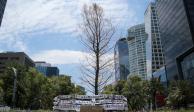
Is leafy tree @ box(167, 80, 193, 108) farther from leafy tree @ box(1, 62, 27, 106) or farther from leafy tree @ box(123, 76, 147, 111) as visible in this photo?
leafy tree @ box(1, 62, 27, 106)

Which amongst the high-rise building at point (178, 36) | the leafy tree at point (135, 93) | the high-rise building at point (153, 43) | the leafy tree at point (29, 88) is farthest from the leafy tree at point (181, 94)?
the high-rise building at point (153, 43)

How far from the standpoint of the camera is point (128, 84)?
81.9 metres

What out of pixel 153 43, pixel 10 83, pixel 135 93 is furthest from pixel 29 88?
pixel 153 43

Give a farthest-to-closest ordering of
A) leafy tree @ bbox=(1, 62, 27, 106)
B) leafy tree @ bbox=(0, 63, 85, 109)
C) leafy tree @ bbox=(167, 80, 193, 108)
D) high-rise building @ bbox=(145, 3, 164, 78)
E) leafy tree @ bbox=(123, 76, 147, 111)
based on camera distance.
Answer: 1. high-rise building @ bbox=(145, 3, 164, 78)
2. leafy tree @ bbox=(123, 76, 147, 111)
3. leafy tree @ bbox=(167, 80, 193, 108)
4. leafy tree @ bbox=(0, 63, 85, 109)
5. leafy tree @ bbox=(1, 62, 27, 106)

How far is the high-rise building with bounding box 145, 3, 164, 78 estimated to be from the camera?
167m

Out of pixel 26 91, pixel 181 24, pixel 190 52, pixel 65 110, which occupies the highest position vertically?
pixel 181 24

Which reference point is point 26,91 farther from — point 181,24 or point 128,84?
point 181,24

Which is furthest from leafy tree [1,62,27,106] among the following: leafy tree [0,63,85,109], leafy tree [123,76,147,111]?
leafy tree [123,76,147,111]

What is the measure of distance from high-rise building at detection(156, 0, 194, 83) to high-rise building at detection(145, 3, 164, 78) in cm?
4301

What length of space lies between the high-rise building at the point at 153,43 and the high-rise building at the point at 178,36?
43.0 m

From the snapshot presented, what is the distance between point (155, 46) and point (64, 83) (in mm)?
98989

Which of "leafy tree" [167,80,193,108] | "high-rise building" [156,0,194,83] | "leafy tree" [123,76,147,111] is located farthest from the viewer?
"high-rise building" [156,0,194,83]

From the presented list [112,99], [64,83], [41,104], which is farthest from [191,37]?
[112,99]

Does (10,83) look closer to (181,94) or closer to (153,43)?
(181,94)
